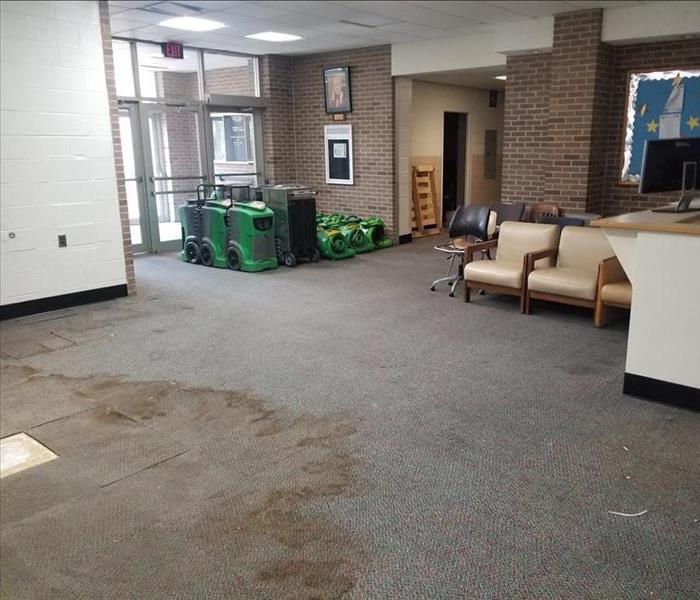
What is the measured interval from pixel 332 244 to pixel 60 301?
138 inches

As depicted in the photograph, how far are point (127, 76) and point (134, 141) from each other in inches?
33.4

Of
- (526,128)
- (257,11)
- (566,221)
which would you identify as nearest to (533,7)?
(526,128)

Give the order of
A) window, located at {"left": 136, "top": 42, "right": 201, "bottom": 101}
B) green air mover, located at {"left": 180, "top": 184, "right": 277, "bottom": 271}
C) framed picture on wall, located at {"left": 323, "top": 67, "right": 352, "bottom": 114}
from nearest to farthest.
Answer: green air mover, located at {"left": 180, "top": 184, "right": 277, "bottom": 271} → window, located at {"left": 136, "top": 42, "right": 201, "bottom": 101} → framed picture on wall, located at {"left": 323, "top": 67, "right": 352, "bottom": 114}

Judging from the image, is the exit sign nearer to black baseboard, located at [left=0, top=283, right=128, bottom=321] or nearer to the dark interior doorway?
black baseboard, located at [left=0, top=283, right=128, bottom=321]

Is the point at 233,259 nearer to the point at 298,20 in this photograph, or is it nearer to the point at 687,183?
the point at 298,20

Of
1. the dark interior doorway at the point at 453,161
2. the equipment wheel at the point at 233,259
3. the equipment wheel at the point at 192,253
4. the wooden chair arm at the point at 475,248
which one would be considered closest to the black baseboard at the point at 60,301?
the equipment wheel at the point at 233,259

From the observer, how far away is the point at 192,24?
7.28 m

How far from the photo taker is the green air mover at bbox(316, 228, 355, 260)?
27.1 feet

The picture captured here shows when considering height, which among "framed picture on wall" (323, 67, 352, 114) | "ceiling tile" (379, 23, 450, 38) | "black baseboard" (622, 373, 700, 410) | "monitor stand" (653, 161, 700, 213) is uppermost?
"ceiling tile" (379, 23, 450, 38)

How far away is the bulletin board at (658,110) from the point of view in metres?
6.79

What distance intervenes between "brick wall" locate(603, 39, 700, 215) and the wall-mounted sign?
3.84 metres

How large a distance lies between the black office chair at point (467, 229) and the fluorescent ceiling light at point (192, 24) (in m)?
3.63

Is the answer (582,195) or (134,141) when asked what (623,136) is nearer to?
(582,195)

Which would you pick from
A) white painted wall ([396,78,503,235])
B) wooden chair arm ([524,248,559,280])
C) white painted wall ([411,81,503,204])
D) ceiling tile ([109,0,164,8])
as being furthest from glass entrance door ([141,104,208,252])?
wooden chair arm ([524,248,559,280])
